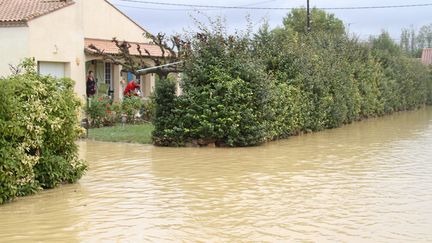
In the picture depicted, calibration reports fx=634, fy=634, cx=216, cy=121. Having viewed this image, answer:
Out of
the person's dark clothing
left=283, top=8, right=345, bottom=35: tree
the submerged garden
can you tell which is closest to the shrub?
the submerged garden

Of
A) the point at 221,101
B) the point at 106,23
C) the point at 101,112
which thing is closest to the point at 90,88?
the point at 101,112

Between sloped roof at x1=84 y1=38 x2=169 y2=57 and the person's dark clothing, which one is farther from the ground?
sloped roof at x1=84 y1=38 x2=169 y2=57

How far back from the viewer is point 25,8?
956 inches

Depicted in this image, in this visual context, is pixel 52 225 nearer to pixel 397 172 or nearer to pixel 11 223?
pixel 11 223

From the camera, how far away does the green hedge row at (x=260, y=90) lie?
17359 mm

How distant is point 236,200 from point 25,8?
17.3 metres

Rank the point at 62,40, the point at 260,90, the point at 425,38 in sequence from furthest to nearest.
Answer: the point at 425,38
the point at 62,40
the point at 260,90

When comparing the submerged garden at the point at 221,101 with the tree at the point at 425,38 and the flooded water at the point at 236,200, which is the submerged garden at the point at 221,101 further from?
the tree at the point at 425,38

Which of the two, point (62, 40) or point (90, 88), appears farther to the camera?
point (90, 88)

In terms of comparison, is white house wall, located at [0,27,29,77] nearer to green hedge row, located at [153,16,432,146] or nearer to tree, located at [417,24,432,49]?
green hedge row, located at [153,16,432,146]

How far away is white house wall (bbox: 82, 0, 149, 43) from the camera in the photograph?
28.1m

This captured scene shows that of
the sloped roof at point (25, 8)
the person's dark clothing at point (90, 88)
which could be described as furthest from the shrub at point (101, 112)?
the sloped roof at point (25, 8)

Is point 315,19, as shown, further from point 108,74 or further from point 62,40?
point 62,40

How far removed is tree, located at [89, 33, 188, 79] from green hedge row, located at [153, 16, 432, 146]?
16.3 feet
